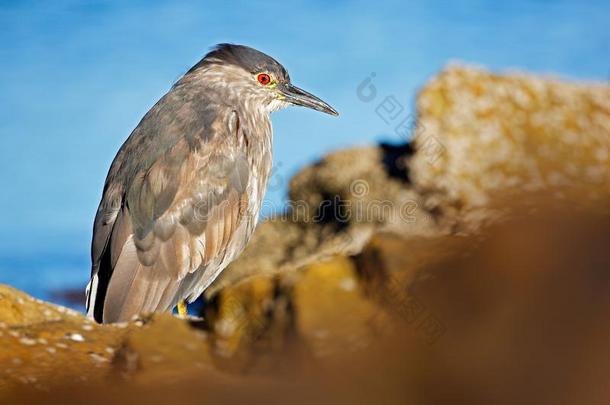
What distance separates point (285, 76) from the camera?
9.91 meters

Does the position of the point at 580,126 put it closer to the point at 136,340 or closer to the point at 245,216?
the point at 245,216

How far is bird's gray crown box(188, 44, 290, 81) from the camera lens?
9727mm

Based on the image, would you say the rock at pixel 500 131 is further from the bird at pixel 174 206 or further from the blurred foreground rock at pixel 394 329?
the bird at pixel 174 206

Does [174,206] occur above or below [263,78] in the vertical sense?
below

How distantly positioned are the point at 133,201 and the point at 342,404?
3881 millimetres

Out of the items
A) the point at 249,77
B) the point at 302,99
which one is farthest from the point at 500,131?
the point at 249,77

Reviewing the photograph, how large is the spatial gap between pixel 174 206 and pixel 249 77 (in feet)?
7.07

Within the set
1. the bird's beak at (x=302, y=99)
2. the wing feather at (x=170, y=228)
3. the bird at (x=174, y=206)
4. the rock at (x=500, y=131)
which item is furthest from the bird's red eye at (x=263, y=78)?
the rock at (x=500, y=131)

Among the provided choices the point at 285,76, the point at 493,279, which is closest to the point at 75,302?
the point at 285,76

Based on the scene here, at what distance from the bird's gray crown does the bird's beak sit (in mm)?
147

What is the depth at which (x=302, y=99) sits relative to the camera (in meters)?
9.94

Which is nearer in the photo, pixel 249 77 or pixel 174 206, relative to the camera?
pixel 174 206

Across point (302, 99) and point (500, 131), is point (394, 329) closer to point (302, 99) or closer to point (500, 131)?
point (302, 99)

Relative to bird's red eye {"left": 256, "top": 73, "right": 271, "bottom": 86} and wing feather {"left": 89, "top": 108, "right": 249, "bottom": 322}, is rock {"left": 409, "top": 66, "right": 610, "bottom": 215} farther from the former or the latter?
wing feather {"left": 89, "top": 108, "right": 249, "bottom": 322}
